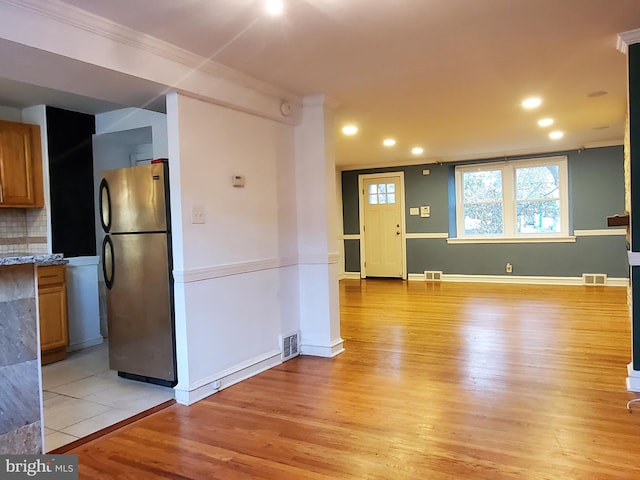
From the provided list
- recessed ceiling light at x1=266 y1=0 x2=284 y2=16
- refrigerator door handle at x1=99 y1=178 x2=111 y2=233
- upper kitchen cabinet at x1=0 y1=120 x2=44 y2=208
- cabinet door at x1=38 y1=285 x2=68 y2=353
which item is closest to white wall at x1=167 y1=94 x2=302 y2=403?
refrigerator door handle at x1=99 y1=178 x2=111 y2=233

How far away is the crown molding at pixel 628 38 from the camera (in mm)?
2785

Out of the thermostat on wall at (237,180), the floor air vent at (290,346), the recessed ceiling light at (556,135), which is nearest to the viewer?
the thermostat on wall at (237,180)

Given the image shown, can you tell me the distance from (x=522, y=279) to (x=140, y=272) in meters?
6.47

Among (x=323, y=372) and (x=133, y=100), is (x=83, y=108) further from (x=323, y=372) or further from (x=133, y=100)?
(x=323, y=372)

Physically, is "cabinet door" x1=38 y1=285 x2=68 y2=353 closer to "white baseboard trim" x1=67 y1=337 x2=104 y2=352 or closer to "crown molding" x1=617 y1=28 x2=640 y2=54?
"white baseboard trim" x1=67 y1=337 x2=104 y2=352

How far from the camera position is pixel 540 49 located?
9.90 feet

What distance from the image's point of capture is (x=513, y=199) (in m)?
7.84

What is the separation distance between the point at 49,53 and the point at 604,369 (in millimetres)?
4049

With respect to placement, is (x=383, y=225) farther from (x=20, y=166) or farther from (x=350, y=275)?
(x=20, y=166)

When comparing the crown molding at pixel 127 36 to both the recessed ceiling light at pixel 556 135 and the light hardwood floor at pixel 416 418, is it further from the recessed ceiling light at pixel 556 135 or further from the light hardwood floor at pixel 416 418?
the recessed ceiling light at pixel 556 135

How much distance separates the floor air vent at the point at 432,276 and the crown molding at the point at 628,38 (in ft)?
19.2

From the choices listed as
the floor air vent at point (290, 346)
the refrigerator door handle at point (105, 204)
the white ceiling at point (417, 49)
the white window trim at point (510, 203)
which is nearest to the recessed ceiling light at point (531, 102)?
the white ceiling at point (417, 49)

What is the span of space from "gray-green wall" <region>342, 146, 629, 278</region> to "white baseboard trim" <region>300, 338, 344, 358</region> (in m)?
4.76

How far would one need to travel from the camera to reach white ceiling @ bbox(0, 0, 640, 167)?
2.37 m
